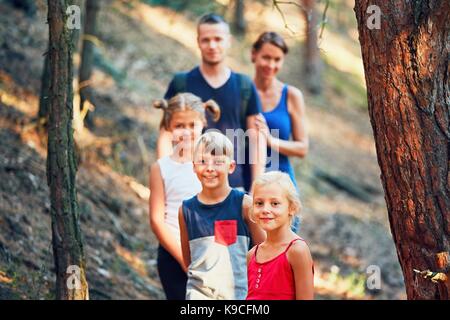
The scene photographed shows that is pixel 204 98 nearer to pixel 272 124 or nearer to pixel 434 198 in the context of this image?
pixel 272 124

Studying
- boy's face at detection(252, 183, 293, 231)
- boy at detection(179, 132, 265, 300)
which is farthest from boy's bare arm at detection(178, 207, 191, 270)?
boy's face at detection(252, 183, 293, 231)

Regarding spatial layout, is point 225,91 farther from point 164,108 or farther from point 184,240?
point 184,240

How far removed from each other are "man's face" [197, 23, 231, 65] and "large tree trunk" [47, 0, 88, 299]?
1.35 metres

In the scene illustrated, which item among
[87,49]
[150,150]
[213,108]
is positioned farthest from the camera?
[150,150]

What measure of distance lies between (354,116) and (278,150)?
1863cm

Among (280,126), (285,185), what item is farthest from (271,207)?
(280,126)

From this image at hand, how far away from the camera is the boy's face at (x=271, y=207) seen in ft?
15.5

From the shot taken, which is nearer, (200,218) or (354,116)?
(200,218)

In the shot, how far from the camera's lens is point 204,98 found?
22.1 ft

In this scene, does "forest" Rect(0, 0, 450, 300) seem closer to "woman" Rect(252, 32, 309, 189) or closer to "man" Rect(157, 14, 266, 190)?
"woman" Rect(252, 32, 309, 189)

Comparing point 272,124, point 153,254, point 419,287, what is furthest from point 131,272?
point 419,287

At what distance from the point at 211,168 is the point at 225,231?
1.29 feet

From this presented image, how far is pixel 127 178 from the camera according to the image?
39.4 ft

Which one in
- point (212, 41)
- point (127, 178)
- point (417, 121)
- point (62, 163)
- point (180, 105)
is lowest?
point (417, 121)
